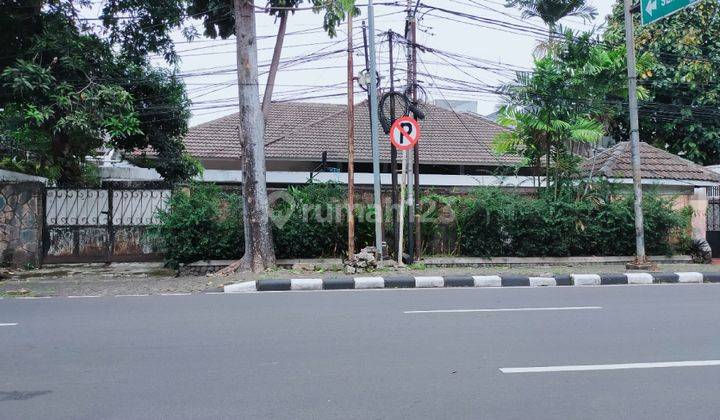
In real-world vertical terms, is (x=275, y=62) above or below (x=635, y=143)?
above

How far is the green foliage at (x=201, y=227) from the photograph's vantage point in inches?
487

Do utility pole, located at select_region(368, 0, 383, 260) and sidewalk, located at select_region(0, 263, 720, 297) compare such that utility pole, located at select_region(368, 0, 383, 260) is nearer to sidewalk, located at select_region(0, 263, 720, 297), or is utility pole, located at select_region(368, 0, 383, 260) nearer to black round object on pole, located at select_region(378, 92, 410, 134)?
black round object on pole, located at select_region(378, 92, 410, 134)

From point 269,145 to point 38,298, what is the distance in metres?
11.2

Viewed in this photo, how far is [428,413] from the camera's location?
3.91 metres

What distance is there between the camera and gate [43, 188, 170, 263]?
526 inches

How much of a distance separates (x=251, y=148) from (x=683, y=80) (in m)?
15.2

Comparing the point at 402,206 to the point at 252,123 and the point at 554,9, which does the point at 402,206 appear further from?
the point at 554,9

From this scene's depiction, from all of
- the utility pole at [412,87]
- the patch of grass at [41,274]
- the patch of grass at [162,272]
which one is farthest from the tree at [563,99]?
the patch of grass at [41,274]

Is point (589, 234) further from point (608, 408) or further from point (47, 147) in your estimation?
point (47, 147)

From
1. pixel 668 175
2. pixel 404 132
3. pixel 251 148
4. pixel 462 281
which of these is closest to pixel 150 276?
pixel 251 148

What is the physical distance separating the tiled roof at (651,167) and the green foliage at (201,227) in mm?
9236

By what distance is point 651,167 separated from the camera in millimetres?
16094

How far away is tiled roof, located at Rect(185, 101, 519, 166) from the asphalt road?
1159 centimetres

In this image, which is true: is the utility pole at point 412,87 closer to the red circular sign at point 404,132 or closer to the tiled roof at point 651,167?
the red circular sign at point 404,132
